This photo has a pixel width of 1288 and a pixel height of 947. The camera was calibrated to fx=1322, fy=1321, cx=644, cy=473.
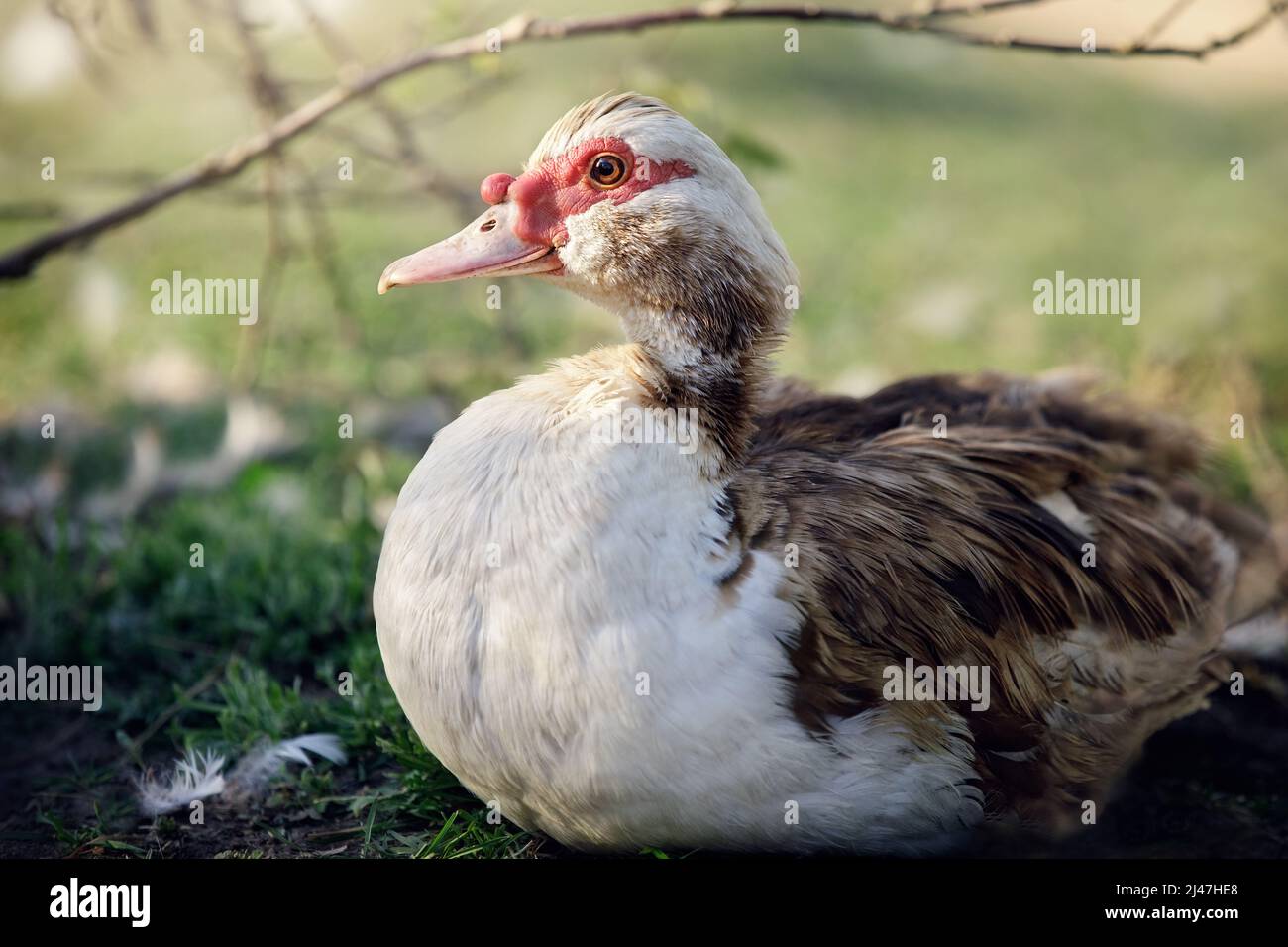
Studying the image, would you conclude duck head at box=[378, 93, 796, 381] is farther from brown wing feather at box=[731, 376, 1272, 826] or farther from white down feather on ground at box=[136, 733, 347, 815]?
white down feather on ground at box=[136, 733, 347, 815]

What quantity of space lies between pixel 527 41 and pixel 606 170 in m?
1.63

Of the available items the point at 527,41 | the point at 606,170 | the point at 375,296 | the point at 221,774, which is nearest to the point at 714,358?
the point at 606,170

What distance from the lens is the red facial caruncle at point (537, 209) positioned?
119 inches

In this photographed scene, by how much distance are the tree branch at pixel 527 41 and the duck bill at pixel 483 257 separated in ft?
3.50

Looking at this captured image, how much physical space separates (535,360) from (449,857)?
3.44 m

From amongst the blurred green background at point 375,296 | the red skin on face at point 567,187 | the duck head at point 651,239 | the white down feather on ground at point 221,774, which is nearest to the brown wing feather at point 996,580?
the duck head at point 651,239

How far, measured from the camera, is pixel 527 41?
14.6 feet

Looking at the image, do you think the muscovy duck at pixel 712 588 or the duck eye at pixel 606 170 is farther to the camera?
the duck eye at pixel 606 170

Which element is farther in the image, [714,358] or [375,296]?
[375,296]

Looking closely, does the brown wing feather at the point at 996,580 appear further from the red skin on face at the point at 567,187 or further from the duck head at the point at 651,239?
the red skin on face at the point at 567,187

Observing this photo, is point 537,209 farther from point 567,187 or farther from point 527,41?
point 527,41

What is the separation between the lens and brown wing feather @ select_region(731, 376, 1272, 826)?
2.87 metres

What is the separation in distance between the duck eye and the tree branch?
94 centimetres

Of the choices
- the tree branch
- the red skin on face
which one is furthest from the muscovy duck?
the tree branch
